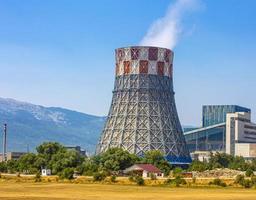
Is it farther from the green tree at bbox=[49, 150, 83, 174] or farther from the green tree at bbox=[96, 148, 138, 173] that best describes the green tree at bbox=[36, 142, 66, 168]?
the green tree at bbox=[96, 148, 138, 173]

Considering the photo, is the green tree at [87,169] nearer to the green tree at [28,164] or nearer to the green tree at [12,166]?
the green tree at [28,164]

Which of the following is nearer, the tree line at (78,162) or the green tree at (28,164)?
the tree line at (78,162)

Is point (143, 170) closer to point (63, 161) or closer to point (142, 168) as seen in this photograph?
point (142, 168)

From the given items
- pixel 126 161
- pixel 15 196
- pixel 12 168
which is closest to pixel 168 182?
pixel 15 196

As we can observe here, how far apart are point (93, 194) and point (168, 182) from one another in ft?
120

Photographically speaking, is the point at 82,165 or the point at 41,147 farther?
the point at 41,147

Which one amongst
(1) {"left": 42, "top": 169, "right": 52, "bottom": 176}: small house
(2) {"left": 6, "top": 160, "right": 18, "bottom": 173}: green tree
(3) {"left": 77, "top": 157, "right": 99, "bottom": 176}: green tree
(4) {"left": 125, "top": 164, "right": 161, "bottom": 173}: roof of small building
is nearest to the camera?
(4) {"left": 125, "top": 164, "right": 161, "bottom": 173}: roof of small building

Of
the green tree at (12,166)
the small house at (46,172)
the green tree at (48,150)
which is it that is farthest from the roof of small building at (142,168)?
the green tree at (12,166)

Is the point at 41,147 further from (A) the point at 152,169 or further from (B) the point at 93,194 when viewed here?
(B) the point at 93,194

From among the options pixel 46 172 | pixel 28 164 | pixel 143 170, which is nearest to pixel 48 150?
pixel 28 164

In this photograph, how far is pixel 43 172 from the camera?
164250mm

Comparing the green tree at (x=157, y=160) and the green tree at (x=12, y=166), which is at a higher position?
the green tree at (x=157, y=160)

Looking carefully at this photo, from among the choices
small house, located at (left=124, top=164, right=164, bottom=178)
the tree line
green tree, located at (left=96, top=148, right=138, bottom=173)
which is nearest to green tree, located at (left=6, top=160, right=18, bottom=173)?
the tree line

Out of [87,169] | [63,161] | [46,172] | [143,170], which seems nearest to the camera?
[143,170]
